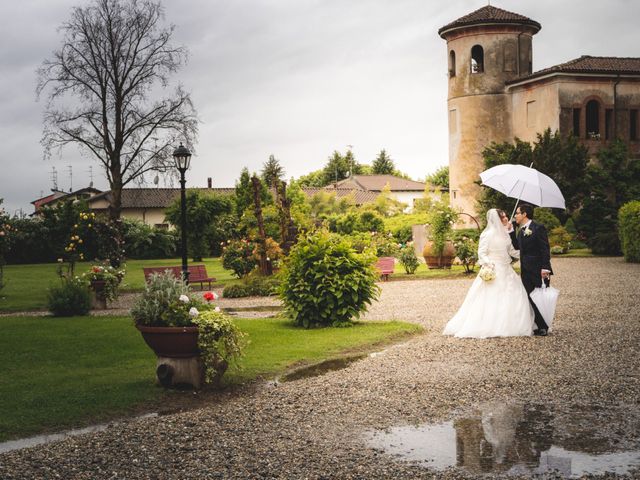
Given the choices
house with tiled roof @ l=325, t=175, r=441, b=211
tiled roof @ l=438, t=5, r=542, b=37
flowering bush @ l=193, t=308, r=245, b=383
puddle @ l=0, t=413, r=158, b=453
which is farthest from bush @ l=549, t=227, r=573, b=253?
house with tiled roof @ l=325, t=175, r=441, b=211

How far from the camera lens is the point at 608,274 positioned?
23.0 metres

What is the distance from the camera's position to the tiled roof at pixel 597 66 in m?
40.9

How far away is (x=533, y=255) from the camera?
12211 mm

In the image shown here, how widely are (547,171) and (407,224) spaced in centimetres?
1287

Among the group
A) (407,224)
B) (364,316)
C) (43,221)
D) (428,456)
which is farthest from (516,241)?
(43,221)

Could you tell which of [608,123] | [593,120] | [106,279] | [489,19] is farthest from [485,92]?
[106,279]

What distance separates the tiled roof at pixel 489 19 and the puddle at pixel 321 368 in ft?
122

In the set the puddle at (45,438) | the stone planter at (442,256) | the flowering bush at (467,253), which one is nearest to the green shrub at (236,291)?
the flowering bush at (467,253)

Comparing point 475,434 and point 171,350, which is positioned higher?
point 171,350

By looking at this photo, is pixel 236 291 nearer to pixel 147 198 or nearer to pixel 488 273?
pixel 488 273

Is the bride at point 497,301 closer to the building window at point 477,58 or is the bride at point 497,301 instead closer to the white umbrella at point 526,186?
the white umbrella at point 526,186

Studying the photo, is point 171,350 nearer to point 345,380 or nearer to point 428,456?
point 345,380

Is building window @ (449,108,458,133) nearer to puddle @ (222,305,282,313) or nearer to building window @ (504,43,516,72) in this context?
building window @ (504,43,516,72)

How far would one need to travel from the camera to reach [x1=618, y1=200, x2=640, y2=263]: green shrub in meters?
26.5
